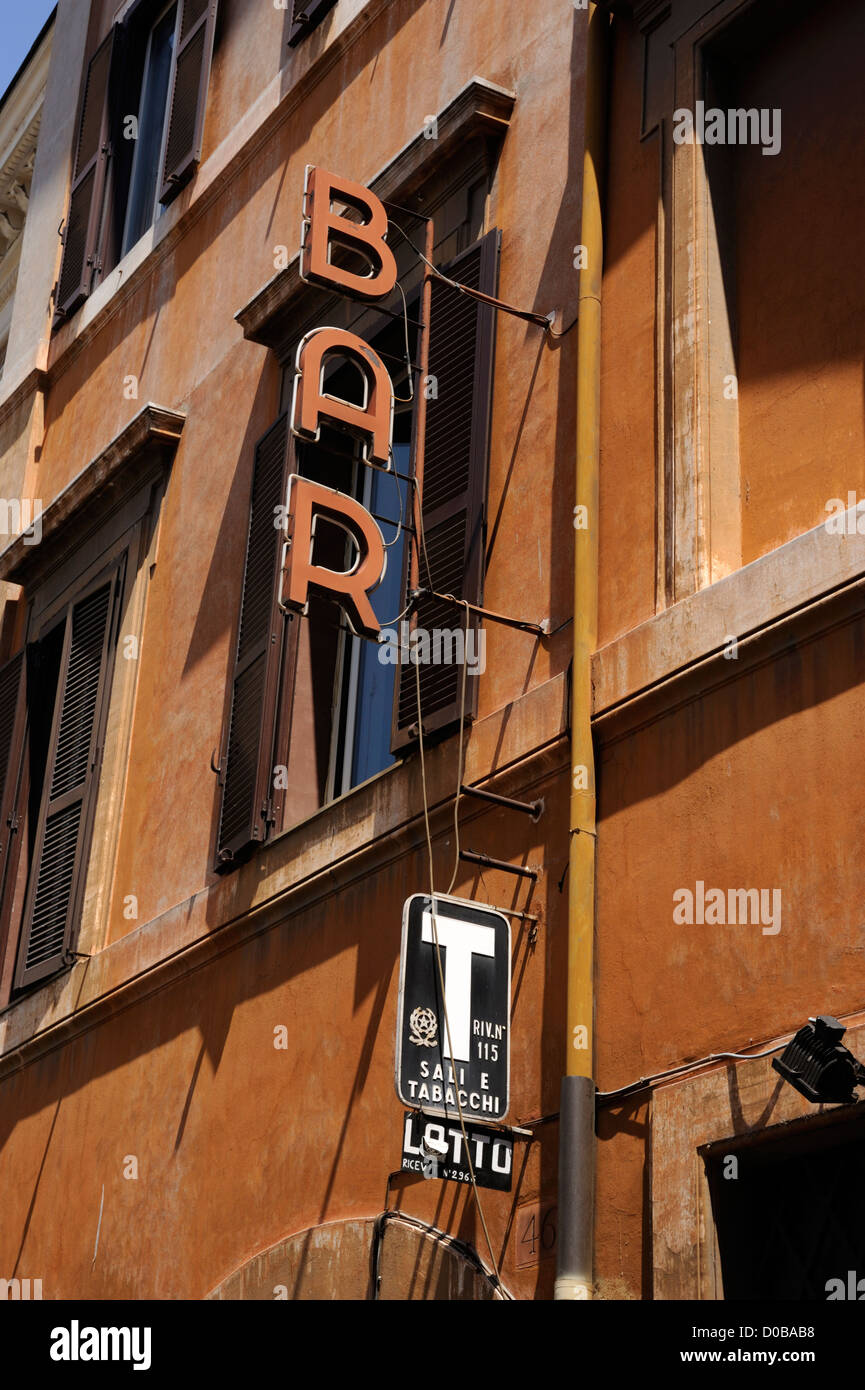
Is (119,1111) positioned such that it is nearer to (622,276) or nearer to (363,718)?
(363,718)

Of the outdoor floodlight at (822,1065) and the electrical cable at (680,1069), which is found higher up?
the electrical cable at (680,1069)

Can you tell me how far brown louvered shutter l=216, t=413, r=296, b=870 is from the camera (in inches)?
341

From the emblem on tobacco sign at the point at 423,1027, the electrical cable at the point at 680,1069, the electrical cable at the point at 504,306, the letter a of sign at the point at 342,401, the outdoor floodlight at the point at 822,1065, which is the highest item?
the electrical cable at the point at 504,306

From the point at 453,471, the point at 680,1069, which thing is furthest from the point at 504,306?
the point at 680,1069

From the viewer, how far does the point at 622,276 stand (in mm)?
7332

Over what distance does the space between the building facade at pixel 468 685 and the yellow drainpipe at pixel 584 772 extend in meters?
0.02

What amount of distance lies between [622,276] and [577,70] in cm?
121

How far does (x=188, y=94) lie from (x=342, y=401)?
5184mm

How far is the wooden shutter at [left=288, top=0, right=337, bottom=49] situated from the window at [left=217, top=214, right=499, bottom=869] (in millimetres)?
2332

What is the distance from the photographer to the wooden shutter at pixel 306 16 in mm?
10539

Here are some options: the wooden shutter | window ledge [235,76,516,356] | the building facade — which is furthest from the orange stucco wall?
the wooden shutter

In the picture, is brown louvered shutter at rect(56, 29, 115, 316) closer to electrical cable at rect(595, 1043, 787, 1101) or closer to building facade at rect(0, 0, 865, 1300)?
building facade at rect(0, 0, 865, 1300)

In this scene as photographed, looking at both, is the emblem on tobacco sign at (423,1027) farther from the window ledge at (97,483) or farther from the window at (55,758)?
the window ledge at (97,483)

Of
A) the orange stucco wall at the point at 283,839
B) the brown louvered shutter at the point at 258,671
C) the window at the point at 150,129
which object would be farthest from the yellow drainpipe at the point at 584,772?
the window at the point at 150,129
